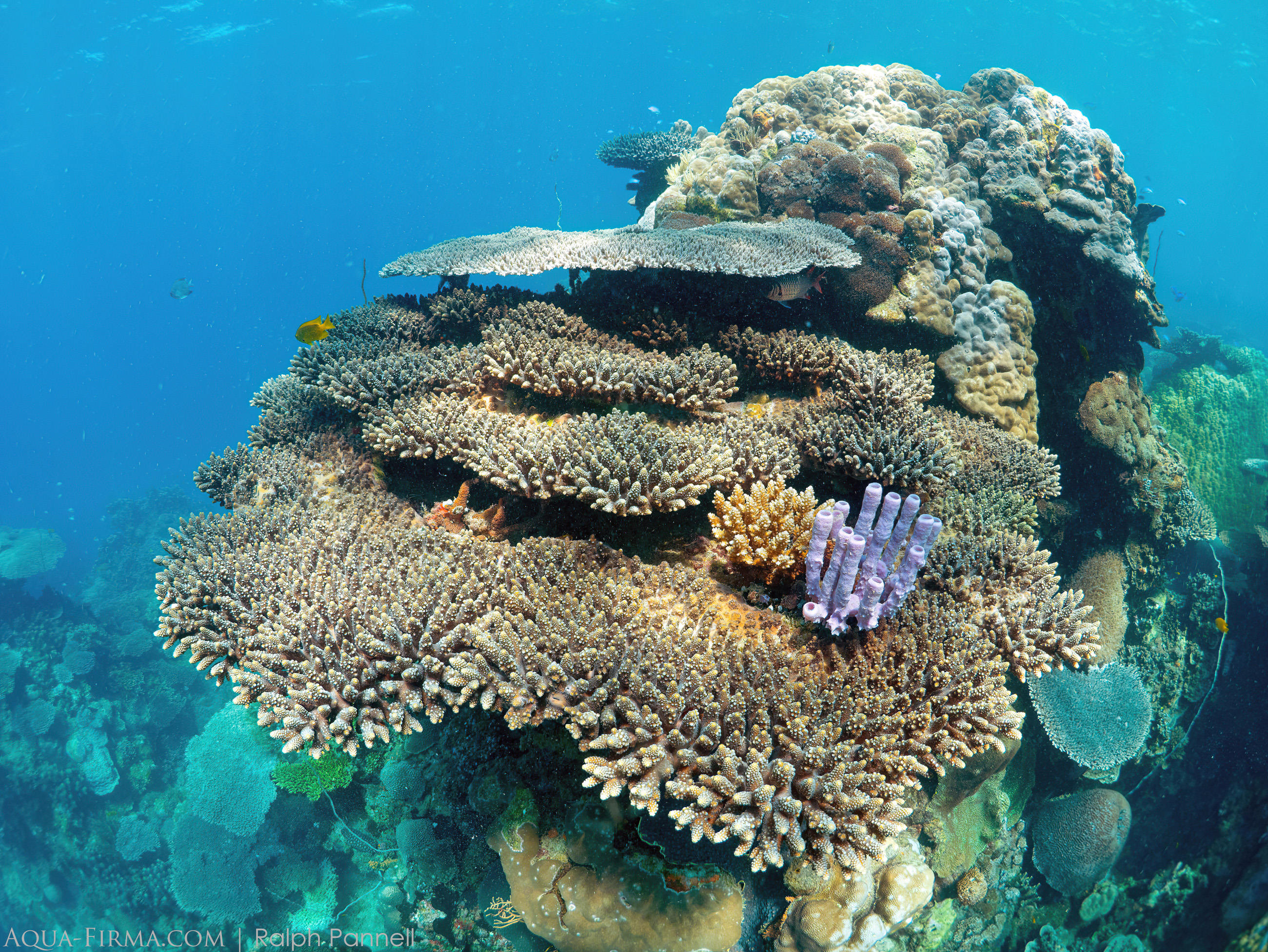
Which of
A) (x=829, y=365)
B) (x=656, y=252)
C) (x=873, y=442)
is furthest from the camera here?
(x=656, y=252)

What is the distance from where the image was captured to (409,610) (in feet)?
10.5

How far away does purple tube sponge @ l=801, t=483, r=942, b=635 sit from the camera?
2859 millimetres

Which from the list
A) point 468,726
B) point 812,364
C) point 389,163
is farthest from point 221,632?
point 389,163

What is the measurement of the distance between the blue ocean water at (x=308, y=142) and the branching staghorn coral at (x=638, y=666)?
9.08 meters

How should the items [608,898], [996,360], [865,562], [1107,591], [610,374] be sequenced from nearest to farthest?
[865,562], [608,898], [610,374], [996,360], [1107,591]

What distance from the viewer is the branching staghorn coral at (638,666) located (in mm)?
2533

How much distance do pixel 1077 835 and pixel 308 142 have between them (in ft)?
377

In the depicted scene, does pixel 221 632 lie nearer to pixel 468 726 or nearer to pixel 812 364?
pixel 468 726

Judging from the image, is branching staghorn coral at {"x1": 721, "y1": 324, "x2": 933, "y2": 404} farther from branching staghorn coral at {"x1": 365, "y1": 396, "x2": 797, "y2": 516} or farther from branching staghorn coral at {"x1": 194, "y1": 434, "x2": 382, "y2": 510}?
branching staghorn coral at {"x1": 194, "y1": 434, "x2": 382, "y2": 510}

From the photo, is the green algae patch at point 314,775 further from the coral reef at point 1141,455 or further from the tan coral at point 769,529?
the coral reef at point 1141,455

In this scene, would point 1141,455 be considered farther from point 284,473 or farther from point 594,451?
point 284,473

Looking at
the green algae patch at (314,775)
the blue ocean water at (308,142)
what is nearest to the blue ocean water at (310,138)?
the blue ocean water at (308,142)

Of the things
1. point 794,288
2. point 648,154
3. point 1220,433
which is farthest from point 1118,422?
point 648,154

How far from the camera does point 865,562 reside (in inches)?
120
